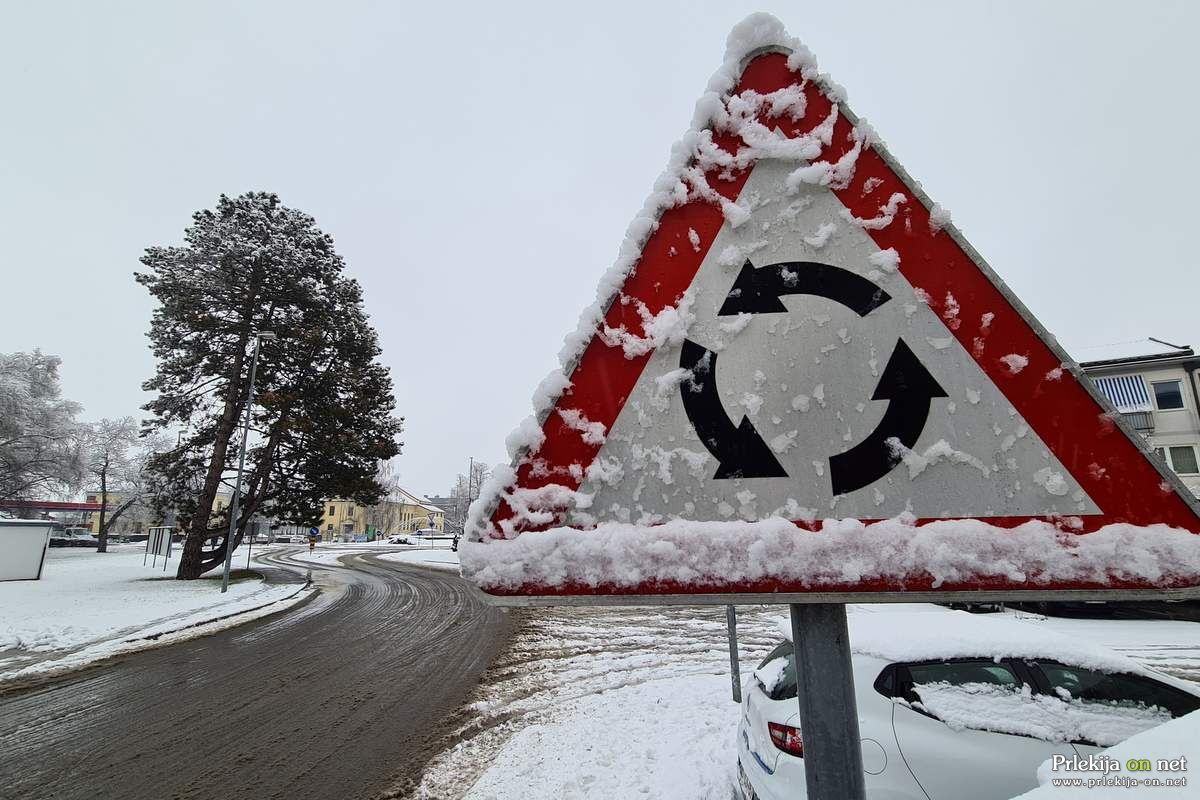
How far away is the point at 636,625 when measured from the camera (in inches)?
437

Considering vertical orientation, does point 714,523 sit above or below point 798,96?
below

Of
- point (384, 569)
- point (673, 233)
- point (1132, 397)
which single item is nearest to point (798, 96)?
point (673, 233)

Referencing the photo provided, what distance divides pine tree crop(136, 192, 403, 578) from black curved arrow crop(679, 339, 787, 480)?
19775mm

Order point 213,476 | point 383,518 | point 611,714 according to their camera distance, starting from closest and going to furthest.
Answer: point 611,714 < point 213,476 < point 383,518

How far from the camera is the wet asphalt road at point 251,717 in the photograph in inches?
173


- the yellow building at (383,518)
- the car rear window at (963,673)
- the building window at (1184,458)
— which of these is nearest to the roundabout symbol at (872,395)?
the car rear window at (963,673)

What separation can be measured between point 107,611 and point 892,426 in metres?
17.5

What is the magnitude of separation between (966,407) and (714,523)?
521mm

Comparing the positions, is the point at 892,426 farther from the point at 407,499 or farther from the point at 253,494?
the point at 407,499

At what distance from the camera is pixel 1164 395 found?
2236cm

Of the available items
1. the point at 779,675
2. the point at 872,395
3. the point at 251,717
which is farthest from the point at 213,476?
the point at 872,395

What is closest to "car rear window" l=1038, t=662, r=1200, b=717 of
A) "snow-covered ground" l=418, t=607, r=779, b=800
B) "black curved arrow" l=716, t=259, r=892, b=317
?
"snow-covered ground" l=418, t=607, r=779, b=800

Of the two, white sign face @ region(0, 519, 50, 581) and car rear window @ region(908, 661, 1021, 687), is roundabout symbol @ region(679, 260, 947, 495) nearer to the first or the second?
car rear window @ region(908, 661, 1021, 687)

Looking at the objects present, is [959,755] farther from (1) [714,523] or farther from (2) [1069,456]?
(1) [714,523]
